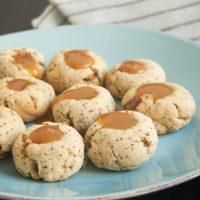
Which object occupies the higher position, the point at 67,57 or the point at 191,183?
the point at 67,57

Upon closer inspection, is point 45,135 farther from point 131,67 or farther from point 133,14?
point 133,14

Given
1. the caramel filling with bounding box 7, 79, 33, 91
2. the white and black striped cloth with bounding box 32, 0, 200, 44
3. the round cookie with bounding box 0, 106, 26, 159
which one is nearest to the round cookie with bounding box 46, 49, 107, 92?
the caramel filling with bounding box 7, 79, 33, 91

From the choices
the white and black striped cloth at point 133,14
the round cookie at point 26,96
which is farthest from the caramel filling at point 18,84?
the white and black striped cloth at point 133,14

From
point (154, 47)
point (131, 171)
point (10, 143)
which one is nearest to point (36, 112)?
point (10, 143)

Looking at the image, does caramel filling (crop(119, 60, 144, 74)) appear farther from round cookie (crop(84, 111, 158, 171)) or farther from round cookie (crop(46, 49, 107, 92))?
round cookie (crop(84, 111, 158, 171))

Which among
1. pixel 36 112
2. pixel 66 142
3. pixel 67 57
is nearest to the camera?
pixel 66 142

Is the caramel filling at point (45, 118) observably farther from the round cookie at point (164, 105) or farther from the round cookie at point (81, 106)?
the round cookie at point (164, 105)

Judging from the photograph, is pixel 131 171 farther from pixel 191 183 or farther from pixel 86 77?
pixel 86 77
